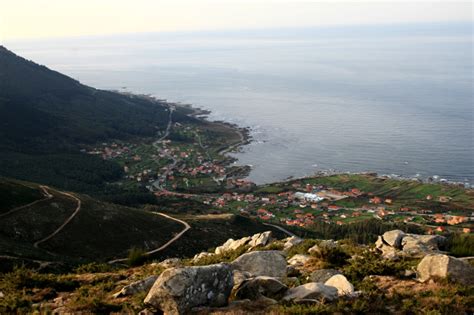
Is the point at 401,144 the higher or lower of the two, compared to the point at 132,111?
lower

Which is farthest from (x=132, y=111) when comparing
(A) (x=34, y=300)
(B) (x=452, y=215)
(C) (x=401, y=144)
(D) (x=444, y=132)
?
(A) (x=34, y=300)

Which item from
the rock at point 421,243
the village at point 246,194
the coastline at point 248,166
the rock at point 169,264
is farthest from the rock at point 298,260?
the coastline at point 248,166

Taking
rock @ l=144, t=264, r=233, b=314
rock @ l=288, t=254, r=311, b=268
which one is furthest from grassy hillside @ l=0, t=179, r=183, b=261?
rock @ l=144, t=264, r=233, b=314

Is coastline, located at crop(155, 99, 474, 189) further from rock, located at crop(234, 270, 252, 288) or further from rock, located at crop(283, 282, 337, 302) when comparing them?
rock, located at crop(283, 282, 337, 302)

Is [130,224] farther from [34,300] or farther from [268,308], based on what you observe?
[268,308]

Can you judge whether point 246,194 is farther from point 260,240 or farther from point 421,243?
point 421,243

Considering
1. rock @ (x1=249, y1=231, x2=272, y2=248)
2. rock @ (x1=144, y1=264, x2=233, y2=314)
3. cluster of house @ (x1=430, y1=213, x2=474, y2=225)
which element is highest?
rock @ (x1=144, y1=264, x2=233, y2=314)

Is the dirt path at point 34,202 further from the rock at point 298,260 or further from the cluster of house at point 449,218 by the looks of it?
the cluster of house at point 449,218
